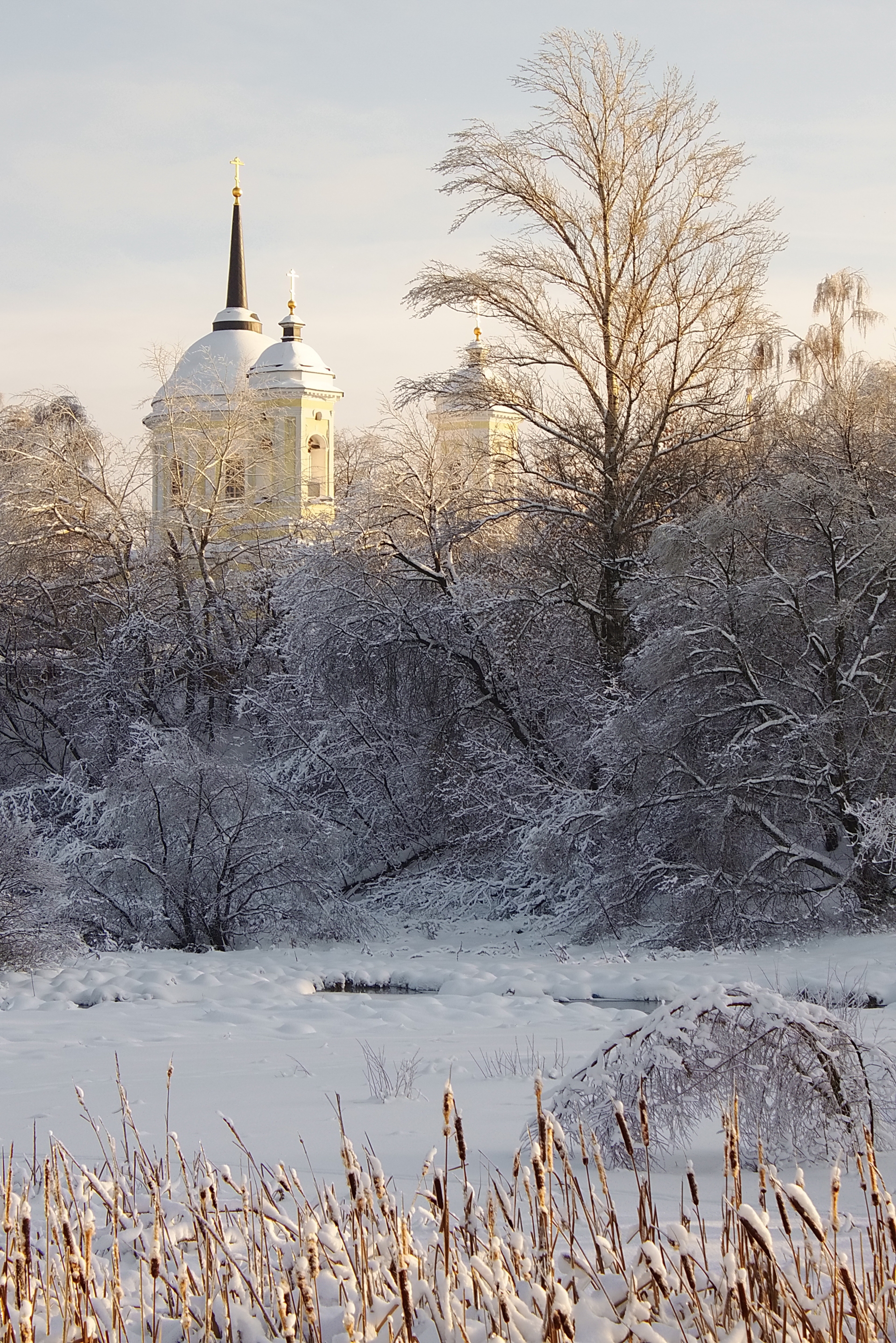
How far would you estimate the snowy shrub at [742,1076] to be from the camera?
5.20 meters

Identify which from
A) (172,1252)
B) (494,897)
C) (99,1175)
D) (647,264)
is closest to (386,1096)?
(99,1175)

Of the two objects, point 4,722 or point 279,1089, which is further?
point 4,722

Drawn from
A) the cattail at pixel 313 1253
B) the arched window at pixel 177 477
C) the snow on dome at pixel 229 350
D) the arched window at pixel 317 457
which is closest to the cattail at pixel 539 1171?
the cattail at pixel 313 1253

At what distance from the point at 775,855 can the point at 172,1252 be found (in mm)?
12399

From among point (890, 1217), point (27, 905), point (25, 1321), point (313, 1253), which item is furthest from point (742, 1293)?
point (27, 905)

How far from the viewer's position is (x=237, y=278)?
5838cm

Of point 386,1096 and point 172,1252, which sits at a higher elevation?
point 172,1252

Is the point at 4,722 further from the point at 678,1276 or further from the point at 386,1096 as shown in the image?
→ the point at 678,1276

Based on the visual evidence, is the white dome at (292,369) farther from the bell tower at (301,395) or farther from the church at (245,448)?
the church at (245,448)

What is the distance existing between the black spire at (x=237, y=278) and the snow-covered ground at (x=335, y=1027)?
4410cm

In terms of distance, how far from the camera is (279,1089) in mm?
7523

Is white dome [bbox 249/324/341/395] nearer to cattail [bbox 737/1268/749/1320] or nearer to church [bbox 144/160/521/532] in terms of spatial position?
church [bbox 144/160/521/532]

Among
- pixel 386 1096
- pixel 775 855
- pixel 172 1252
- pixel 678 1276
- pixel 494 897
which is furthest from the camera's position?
pixel 494 897

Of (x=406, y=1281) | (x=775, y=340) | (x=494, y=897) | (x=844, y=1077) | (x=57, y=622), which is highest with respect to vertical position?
(x=775, y=340)
